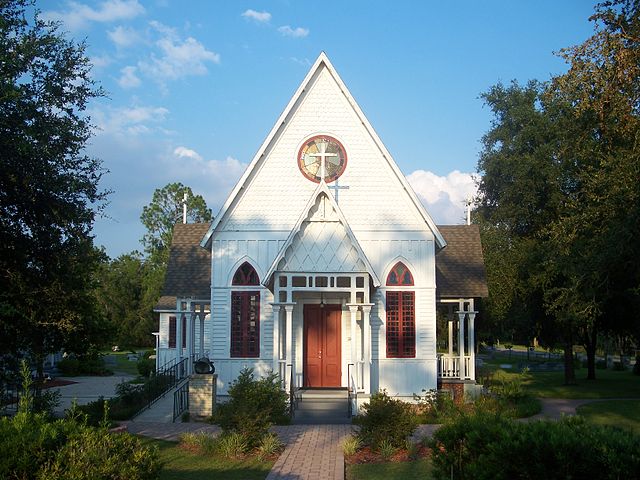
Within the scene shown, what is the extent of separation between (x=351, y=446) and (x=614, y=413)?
11.9 metres

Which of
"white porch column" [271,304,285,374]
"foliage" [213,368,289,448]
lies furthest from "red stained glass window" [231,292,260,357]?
"foliage" [213,368,289,448]

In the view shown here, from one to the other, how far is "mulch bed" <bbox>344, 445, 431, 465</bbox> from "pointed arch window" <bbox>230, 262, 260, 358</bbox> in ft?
26.4

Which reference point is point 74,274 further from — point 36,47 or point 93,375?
point 93,375

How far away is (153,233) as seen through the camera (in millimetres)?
65688

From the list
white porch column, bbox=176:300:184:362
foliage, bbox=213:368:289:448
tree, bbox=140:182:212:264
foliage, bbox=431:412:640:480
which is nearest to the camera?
foliage, bbox=431:412:640:480

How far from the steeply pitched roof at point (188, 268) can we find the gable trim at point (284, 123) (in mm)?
2580

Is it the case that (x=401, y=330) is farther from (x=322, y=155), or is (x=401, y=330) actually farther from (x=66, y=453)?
(x=66, y=453)

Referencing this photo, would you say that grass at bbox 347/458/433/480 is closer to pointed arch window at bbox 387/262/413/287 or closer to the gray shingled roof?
pointed arch window at bbox 387/262/413/287

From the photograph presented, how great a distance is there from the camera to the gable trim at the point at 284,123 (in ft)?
74.0

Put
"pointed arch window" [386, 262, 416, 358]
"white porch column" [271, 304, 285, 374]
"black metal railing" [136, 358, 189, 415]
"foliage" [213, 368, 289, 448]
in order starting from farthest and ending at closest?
"pointed arch window" [386, 262, 416, 358] < "black metal railing" [136, 358, 189, 415] < "white porch column" [271, 304, 285, 374] < "foliage" [213, 368, 289, 448]

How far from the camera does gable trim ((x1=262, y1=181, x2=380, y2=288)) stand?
67.9 feet

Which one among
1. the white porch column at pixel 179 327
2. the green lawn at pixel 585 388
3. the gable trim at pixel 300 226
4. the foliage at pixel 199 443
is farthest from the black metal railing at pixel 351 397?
the green lawn at pixel 585 388

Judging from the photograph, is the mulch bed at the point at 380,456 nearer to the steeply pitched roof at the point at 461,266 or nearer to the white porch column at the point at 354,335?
the white porch column at the point at 354,335

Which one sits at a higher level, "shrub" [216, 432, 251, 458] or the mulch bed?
"shrub" [216, 432, 251, 458]
